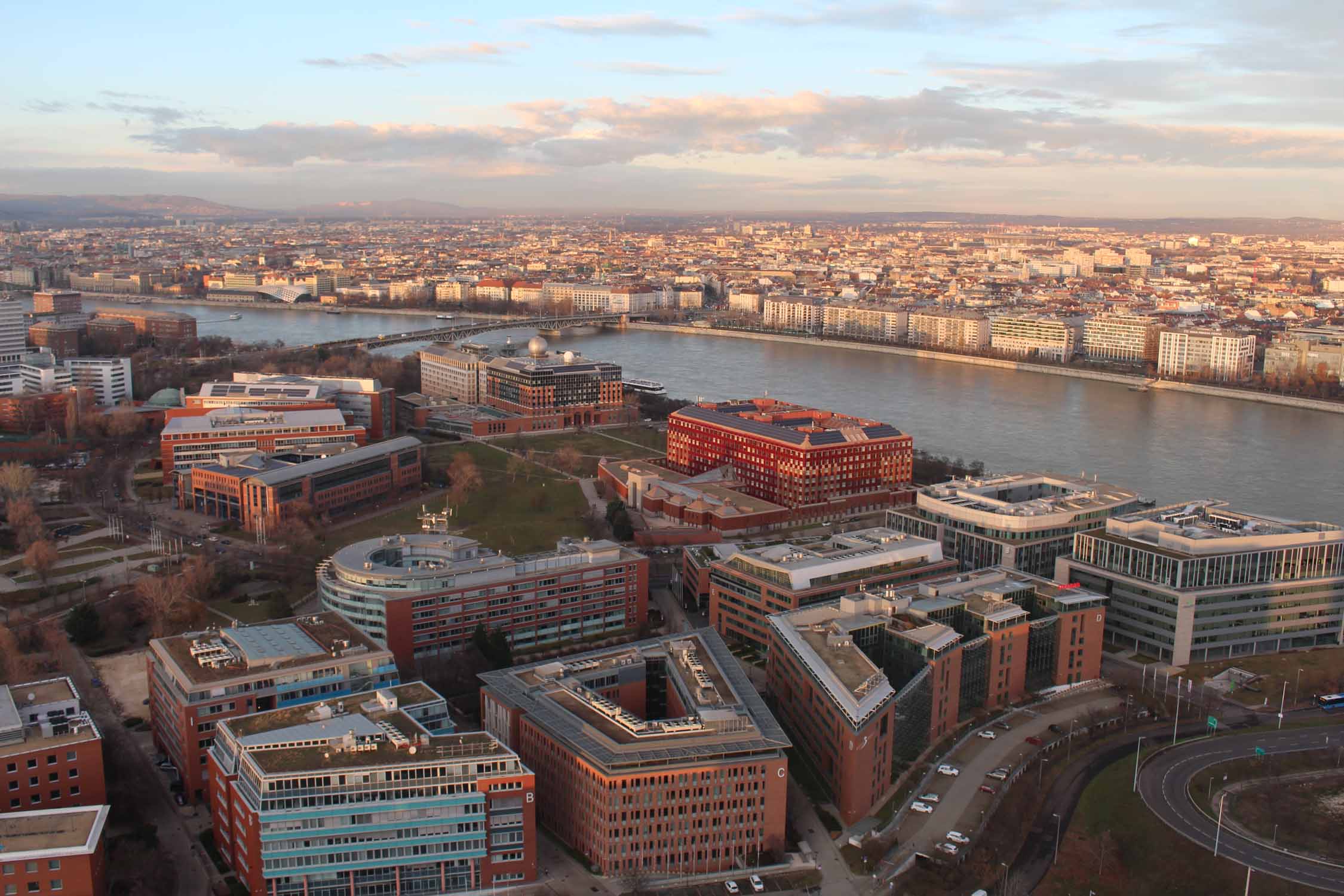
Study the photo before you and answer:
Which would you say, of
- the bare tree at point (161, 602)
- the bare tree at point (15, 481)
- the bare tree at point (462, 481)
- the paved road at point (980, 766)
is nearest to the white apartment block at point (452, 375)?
the bare tree at point (462, 481)

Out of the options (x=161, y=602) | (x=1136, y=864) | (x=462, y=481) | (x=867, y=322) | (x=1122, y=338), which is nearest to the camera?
(x=1136, y=864)

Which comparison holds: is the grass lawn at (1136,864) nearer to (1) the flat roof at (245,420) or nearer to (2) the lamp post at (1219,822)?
(2) the lamp post at (1219,822)

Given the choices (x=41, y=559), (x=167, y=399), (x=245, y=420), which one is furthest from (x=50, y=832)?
(x=167, y=399)

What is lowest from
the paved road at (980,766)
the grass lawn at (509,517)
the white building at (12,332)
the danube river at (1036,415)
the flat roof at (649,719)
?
the paved road at (980,766)

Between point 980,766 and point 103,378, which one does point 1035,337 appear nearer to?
point 103,378

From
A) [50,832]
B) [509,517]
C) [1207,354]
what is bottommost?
[509,517]

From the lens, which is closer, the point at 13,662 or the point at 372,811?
the point at 372,811
